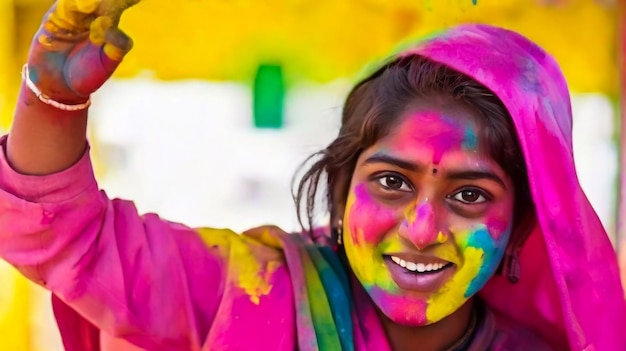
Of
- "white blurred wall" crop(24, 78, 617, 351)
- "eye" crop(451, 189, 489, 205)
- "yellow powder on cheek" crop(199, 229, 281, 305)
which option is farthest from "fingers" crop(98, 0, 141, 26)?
"white blurred wall" crop(24, 78, 617, 351)

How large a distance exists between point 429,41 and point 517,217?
0.23 m

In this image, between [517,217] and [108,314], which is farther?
[517,217]

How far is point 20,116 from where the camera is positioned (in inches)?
27.5

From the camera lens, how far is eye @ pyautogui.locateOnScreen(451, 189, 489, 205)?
33.3 inches

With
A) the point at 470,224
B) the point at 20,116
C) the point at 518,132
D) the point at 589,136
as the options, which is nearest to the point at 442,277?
the point at 470,224

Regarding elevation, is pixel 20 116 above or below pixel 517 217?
above

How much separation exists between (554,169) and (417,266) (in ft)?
0.58

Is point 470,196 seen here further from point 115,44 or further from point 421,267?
point 115,44

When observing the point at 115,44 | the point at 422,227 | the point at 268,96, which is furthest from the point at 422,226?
the point at 268,96

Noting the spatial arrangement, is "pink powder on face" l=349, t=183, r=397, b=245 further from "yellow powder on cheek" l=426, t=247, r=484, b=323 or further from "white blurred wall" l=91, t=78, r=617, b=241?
"white blurred wall" l=91, t=78, r=617, b=241

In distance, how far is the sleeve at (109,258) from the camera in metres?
0.70

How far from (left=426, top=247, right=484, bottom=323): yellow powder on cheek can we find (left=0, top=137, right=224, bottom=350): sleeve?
0.23 m

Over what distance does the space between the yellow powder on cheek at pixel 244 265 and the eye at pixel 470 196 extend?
0.68 ft

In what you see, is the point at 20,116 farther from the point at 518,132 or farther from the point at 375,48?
the point at 375,48
